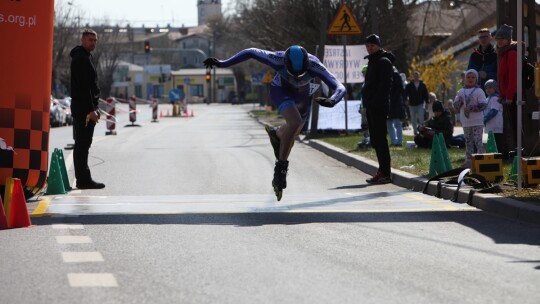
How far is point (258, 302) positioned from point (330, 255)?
1.83 meters

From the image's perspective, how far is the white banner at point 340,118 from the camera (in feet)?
97.2

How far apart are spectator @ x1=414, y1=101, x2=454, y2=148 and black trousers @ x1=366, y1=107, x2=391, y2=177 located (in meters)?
5.41

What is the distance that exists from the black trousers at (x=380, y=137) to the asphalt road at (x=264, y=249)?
561mm

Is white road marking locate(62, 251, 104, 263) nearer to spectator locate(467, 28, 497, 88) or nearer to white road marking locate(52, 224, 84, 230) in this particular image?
white road marking locate(52, 224, 84, 230)

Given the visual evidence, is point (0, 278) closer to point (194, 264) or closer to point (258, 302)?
point (194, 264)

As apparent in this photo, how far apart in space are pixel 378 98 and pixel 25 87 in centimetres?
529

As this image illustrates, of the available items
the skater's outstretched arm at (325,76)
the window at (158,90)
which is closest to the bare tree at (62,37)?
the skater's outstretched arm at (325,76)

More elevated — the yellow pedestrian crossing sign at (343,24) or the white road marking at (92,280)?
the yellow pedestrian crossing sign at (343,24)

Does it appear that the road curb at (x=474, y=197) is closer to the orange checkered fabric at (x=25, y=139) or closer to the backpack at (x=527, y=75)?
the backpack at (x=527, y=75)

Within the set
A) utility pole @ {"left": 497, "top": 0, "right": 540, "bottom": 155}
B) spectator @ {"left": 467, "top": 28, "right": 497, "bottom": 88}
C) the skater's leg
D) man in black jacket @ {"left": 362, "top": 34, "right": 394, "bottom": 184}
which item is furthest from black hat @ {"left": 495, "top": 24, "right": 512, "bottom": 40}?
the skater's leg

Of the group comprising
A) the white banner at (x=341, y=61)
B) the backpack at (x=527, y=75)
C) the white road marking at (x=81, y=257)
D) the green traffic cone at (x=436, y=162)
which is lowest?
the white road marking at (x=81, y=257)

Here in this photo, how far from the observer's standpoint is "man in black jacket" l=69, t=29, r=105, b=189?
14.1 m

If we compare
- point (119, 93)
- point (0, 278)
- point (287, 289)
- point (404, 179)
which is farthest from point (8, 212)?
point (119, 93)

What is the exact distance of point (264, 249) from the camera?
332 inches
